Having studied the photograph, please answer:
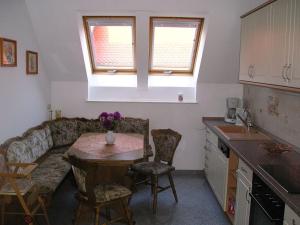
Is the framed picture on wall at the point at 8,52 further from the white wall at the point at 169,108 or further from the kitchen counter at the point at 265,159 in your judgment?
the kitchen counter at the point at 265,159

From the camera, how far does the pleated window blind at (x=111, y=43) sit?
4344 mm

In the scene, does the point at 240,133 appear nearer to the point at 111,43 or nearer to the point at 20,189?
the point at 111,43

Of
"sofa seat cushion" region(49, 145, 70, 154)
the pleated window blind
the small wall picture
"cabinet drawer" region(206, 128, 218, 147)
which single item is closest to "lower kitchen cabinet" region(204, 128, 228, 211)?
"cabinet drawer" region(206, 128, 218, 147)

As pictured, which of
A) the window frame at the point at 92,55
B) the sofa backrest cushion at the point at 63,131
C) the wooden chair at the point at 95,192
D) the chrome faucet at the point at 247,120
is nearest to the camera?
the wooden chair at the point at 95,192

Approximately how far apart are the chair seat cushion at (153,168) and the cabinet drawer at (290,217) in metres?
1.87

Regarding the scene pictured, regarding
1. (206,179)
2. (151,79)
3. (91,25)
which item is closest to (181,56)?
(151,79)

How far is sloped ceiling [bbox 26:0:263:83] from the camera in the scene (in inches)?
151

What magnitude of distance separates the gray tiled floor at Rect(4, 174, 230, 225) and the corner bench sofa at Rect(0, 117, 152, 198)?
397mm

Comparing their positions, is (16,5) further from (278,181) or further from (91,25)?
(278,181)

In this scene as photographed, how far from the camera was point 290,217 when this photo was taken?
1913 millimetres

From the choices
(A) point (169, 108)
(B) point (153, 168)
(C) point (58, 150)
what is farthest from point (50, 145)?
(A) point (169, 108)

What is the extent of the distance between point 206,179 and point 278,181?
8.31ft

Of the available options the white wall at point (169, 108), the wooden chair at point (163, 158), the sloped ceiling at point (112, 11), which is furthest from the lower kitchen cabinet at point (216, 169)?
the sloped ceiling at point (112, 11)

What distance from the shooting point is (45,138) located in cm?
424
